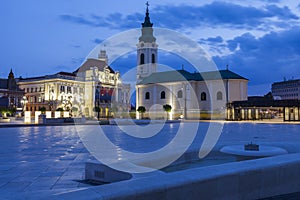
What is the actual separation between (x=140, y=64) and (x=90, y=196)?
61.1 meters

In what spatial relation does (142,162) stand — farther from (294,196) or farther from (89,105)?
(89,105)

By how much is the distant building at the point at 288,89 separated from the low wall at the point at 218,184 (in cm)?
11105

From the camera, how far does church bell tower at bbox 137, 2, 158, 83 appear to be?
202ft

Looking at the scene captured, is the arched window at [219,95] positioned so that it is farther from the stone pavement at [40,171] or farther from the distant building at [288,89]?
the distant building at [288,89]

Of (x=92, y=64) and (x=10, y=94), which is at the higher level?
(x=92, y=64)

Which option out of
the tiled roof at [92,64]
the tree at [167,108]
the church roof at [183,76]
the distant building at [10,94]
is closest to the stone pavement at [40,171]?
the tree at [167,108]

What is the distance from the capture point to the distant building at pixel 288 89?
4247 inches

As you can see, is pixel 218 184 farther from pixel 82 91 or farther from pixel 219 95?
pixel 82 91

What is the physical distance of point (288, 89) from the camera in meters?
114

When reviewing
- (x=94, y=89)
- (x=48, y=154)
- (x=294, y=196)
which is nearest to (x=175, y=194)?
(x=294, y=196)

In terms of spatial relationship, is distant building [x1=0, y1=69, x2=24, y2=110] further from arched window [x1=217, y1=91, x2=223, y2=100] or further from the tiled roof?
arched window [x1=217, y1=91, x2=223, y2=100]

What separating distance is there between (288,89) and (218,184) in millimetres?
122034

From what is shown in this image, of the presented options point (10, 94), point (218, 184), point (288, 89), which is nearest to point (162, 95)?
point (10, 94)

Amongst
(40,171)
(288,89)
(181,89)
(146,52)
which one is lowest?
(40,171)
